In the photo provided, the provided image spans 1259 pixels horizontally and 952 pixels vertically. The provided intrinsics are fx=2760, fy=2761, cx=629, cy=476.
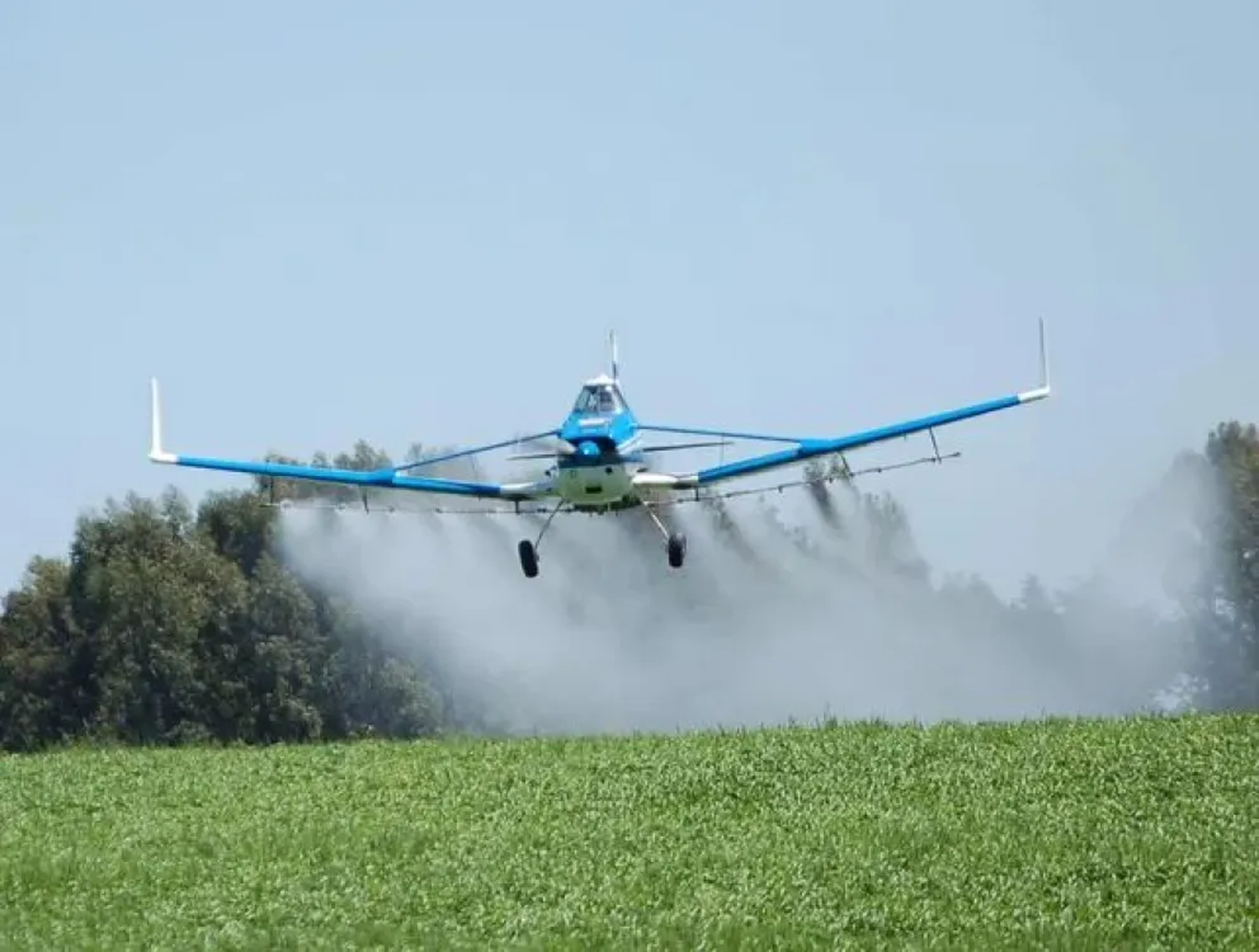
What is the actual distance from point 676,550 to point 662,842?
17.9 meters

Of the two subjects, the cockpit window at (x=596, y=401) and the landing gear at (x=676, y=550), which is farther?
the landing gear at (x=676, y=550)

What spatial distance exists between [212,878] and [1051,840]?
25.6 feet

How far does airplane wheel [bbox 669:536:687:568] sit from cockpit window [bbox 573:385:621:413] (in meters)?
3.34

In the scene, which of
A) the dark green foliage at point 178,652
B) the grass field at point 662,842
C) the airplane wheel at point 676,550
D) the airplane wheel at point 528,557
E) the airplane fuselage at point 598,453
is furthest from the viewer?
the dark green foliage at point 178,652

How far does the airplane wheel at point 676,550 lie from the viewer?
44.3 meters

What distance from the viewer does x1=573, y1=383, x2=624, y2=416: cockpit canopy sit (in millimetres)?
41688

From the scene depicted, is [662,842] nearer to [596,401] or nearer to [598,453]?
[598,453]

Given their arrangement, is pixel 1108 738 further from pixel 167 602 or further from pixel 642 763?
pixel 167 602

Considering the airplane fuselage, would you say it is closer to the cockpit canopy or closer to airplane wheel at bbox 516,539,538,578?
the cockpit canopy

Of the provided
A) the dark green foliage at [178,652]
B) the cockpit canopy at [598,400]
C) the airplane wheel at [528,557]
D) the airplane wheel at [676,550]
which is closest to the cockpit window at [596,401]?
the cockpit canopy at [598,400]

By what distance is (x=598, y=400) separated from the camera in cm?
4184

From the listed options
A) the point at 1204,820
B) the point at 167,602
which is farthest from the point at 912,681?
the point at 1204,820

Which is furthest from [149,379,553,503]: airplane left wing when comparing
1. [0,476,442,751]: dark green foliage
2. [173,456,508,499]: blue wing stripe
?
[0,476,442,751]: dark green foliage

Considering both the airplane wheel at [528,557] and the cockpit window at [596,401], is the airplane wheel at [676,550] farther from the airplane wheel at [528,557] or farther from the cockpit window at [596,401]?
the cockpit window at [596,401]
